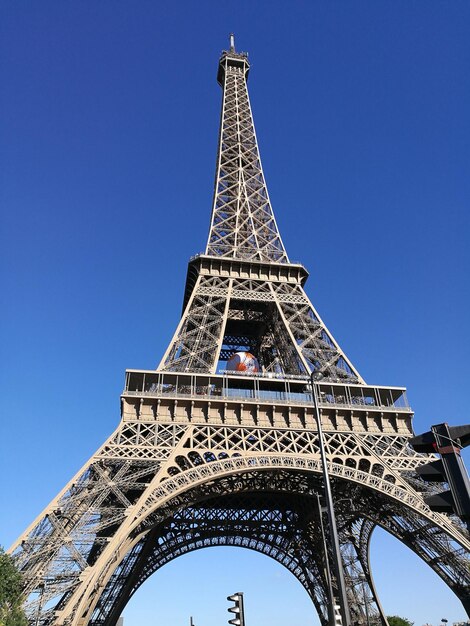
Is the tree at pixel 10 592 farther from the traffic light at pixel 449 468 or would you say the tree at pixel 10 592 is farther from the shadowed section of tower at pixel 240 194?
the shadowed section of tower at pixel 240 194

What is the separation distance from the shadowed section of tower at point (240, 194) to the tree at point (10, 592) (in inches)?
1041

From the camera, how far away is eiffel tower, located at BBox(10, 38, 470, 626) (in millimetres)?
22328

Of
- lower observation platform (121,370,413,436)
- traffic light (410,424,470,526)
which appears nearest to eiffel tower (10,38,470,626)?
lower observation platform (121,370,413,436)

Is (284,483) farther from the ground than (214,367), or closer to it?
closer to it

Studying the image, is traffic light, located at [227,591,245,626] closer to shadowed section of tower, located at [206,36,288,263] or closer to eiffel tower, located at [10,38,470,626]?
eiffel tower, located at [10,38,470,626]

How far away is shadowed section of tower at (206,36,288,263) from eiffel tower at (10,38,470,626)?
0.83ft

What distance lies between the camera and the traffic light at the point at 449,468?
19.8 feet

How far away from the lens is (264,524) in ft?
124

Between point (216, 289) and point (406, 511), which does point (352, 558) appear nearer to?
point (406, 511)

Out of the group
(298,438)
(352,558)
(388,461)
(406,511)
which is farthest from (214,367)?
(352,558)

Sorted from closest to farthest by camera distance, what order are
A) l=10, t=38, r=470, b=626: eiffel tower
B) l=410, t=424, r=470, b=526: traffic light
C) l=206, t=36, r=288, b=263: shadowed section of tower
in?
l=410, t=424, r=470, b=526: traffic light → l=10, t=38, r=470, b=626: eiffel tower → l=206, t=36, r=288, b=263: shadowed section of tower

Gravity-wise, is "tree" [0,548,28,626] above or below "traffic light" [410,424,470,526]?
above

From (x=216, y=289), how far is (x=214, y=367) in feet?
27.0

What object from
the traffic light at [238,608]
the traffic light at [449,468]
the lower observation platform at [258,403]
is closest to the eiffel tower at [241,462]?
the lower observation platform at [258,403]
